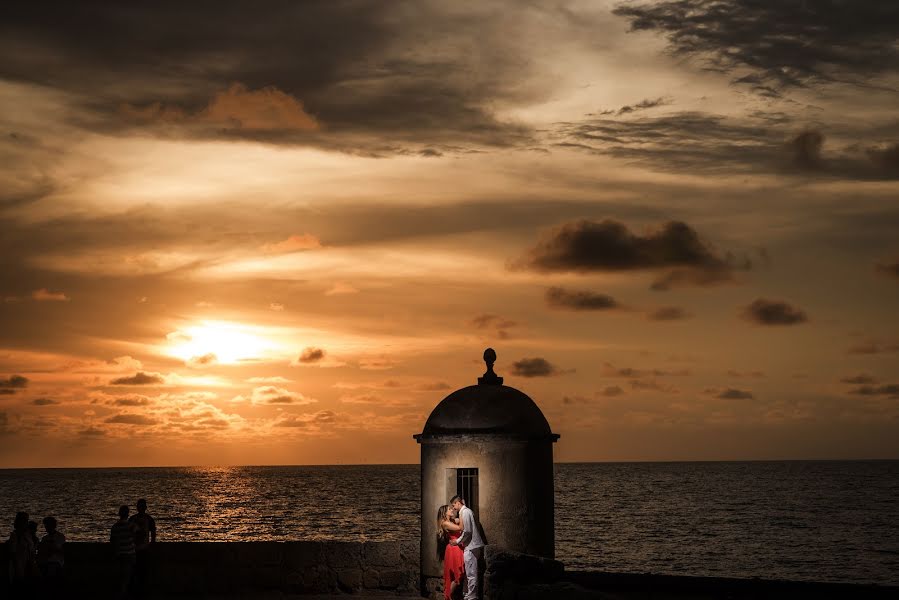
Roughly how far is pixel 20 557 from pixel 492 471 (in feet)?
20.9

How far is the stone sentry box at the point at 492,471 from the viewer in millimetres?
15188

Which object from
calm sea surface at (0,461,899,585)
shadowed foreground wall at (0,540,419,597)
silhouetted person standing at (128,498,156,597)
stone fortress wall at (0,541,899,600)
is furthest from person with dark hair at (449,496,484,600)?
calm sea surface at (0,461,899,585)

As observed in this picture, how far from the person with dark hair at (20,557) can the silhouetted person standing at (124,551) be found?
1.45 m

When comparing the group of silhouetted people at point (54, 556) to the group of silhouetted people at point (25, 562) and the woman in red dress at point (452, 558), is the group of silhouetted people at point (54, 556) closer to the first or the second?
the group of silhouetted people at point (25, 562)

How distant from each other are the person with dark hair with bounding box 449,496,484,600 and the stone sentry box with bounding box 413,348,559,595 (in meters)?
1.00

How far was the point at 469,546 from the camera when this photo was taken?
46.2 ft

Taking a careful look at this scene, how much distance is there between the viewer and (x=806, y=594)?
51.5 feet

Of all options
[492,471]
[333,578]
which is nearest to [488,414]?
[492,471]

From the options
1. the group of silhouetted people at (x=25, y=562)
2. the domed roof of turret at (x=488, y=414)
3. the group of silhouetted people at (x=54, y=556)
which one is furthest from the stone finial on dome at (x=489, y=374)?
the group of silhouetted people at (x=25, y=562)

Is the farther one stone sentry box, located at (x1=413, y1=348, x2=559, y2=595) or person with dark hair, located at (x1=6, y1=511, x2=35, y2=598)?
stone sentry box, located at (x1=413, y1=348, x2=559, y2=595)

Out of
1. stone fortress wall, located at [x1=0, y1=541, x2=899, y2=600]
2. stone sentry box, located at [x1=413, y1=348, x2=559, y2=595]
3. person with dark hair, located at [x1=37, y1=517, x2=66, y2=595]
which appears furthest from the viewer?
stone fortress wall, located at [x1=0, y1=541, x2=899, y2=600]

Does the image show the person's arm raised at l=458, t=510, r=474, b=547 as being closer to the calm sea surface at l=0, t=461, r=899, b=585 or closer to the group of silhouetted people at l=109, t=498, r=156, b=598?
the group of silhouetted people at l=109, t=498, r=156, b=598

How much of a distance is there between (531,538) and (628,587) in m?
2.28

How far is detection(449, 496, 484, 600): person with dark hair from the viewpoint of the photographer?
1389 centimetres
